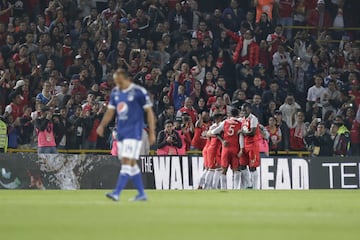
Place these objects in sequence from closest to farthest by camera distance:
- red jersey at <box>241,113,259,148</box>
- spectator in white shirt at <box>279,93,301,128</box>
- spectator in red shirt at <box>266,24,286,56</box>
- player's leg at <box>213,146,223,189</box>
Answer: red jersey at <box>241,113,259,148</box> → player's leg at <box>213,146,223,189</box> → spectator in white shirt at <box>279,93,301,128</box> → spectator in red shirt at <box>266,24,286,56</box>

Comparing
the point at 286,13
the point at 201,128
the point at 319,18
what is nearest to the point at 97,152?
the point at 201,128

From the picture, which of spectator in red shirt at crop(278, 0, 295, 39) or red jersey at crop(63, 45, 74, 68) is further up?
spectator in red shirt at crop(278, 0, 295, 39)

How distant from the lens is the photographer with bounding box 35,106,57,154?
2734 centimetres

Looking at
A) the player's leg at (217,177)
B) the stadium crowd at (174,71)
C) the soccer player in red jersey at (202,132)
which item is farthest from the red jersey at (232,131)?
the stadium crowd at (174,71)

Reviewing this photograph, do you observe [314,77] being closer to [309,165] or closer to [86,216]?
[309,165]

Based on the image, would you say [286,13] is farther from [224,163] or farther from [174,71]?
[224,163]

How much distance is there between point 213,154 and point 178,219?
47.1 feet

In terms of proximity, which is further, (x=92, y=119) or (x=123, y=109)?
(x=92, y=119)

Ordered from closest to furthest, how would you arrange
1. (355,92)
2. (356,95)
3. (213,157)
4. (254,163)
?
(254,163) → (213,157) → (356,95) → (355,92)

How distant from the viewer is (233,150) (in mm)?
28000

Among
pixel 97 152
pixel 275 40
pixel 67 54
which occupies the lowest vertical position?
pixel 97 152

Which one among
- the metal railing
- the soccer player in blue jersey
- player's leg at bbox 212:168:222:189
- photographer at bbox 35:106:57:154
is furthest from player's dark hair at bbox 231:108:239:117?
the soccer player in blue jersey

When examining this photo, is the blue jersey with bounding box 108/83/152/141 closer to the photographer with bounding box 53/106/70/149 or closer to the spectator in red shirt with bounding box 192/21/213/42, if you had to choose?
the photographer with bounding box 53/106/70/149

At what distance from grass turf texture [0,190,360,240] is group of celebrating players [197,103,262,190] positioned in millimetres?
8239
